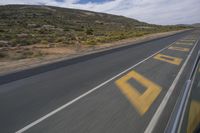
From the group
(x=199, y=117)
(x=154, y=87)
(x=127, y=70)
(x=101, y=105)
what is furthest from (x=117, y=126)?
(x=127, y=70)

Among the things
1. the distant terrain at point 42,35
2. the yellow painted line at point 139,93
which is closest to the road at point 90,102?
the yellow painted line at point 139,93

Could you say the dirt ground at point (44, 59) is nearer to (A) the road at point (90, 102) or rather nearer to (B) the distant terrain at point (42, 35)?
(B) the distant terrain at point (42, 35)

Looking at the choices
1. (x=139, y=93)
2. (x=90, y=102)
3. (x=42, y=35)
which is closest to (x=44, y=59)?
(x=139, y=93)

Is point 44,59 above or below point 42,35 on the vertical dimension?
above

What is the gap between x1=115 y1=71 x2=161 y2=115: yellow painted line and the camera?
621 centimetres

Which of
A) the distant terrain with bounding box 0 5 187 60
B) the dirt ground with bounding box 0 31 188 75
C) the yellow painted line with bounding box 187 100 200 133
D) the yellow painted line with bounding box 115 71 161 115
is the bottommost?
the distant terrain with bounding box 0 5 187 60

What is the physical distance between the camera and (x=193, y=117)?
2.47 m

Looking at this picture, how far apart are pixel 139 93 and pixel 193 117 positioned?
498 cm

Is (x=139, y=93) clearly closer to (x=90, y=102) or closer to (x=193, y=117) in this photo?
(x=90, y=102)

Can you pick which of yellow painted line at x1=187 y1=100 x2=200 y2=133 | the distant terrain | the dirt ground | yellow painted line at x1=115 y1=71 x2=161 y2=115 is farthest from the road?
the distant terrain

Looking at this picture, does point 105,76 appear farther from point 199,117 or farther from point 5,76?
point 199,117

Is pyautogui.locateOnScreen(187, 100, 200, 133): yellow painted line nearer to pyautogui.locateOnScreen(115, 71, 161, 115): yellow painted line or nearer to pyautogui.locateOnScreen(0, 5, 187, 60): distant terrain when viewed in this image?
pyautogui.locateOnScreen(115, 71, 161, 115): yellow painted line

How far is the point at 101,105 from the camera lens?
20.6 ft

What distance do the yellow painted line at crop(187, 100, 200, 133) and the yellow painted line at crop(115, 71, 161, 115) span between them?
2981mm
